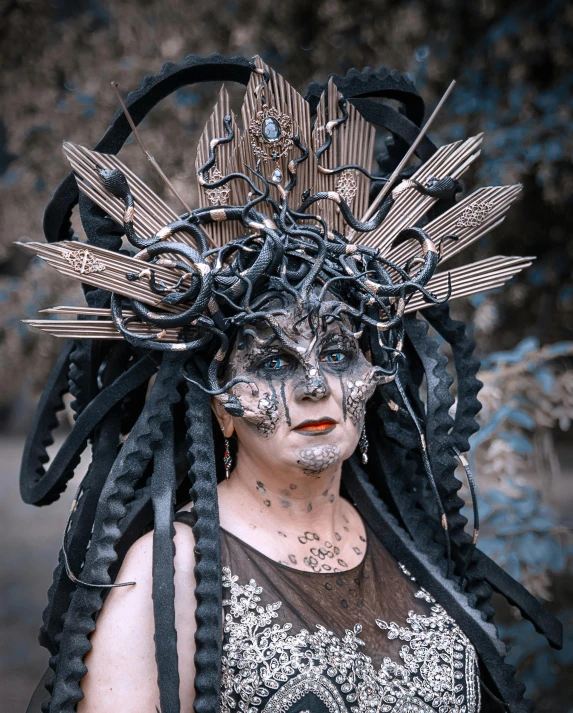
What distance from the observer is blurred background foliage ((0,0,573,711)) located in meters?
2.65

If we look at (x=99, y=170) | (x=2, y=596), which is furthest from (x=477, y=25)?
(x=2, y=596)

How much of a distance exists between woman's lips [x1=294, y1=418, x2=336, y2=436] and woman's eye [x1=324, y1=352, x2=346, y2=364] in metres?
0.12

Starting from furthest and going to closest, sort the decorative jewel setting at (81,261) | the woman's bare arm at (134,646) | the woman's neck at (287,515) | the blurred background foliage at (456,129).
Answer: the blurred background foliage at (456,129), the woman's neck at (287,515), the decorative jewel setting at (81,261), the woman's bare arm at (134,646)

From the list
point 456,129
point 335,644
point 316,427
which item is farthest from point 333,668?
Answer: point 456,129

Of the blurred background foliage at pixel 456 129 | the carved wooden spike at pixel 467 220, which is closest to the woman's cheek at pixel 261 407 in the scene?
the carved wooden spike at pixel 467 220

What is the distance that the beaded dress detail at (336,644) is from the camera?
1.55 m

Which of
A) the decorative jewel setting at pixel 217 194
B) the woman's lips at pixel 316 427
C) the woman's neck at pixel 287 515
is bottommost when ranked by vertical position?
the woman's neck at pixel 287 515

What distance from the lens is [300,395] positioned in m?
1.61

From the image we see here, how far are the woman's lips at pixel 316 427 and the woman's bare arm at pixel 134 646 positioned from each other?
31cm

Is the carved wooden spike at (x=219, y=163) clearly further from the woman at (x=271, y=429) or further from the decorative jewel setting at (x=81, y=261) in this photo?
the decorative jewel setting at (x=81, y=261)

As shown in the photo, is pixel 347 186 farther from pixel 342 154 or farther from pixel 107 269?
pixel 107 269

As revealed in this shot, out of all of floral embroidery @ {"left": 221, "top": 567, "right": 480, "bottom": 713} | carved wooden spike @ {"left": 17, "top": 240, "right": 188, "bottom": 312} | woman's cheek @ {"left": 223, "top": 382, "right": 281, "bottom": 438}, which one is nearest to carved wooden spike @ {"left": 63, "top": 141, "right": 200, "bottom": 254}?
carved wooden spike @ {"left": 17, "top": 240, "right": 188, "bottom": 312}

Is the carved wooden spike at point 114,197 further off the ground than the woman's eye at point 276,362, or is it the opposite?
the carved wooden spike at point 114,197

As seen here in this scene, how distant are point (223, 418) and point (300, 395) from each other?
0.75 ft
